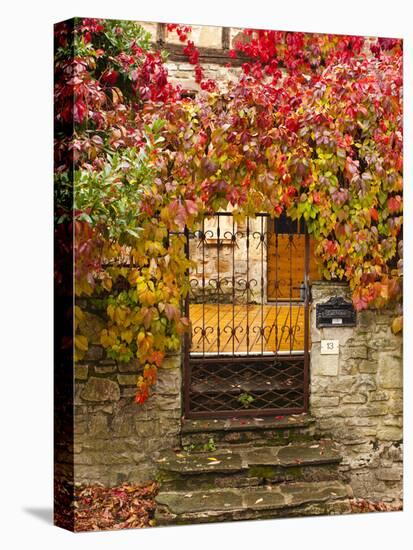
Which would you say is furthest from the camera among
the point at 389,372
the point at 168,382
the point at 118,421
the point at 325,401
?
the point at 389,372

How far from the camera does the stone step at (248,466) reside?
5203mm

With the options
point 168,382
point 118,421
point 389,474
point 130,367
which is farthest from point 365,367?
point 118,421

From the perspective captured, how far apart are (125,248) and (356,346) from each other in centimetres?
155

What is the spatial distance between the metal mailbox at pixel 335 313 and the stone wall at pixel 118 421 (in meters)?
0.93

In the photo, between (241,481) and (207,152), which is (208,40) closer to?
(207,152)

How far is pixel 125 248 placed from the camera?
5078 mm

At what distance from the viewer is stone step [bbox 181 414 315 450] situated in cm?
535

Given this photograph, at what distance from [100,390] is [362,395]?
160 cm

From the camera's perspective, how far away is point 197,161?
523 centimetres

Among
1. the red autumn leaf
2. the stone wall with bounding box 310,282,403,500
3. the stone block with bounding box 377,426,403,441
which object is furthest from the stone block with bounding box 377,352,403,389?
the red autumn leaf

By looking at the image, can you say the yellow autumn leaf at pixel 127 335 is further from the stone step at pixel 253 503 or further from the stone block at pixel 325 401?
the stone block at pixel 325 401

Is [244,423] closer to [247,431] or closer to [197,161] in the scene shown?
[247,431]

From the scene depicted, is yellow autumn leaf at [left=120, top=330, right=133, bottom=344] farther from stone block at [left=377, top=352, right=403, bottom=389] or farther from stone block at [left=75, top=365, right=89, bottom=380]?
stone block at [left=377, top=352, right=403, bottom=389]

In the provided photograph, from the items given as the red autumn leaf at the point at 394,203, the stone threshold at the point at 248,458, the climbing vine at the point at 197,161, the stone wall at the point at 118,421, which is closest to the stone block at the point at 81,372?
the stone wall at the point at 118,421
